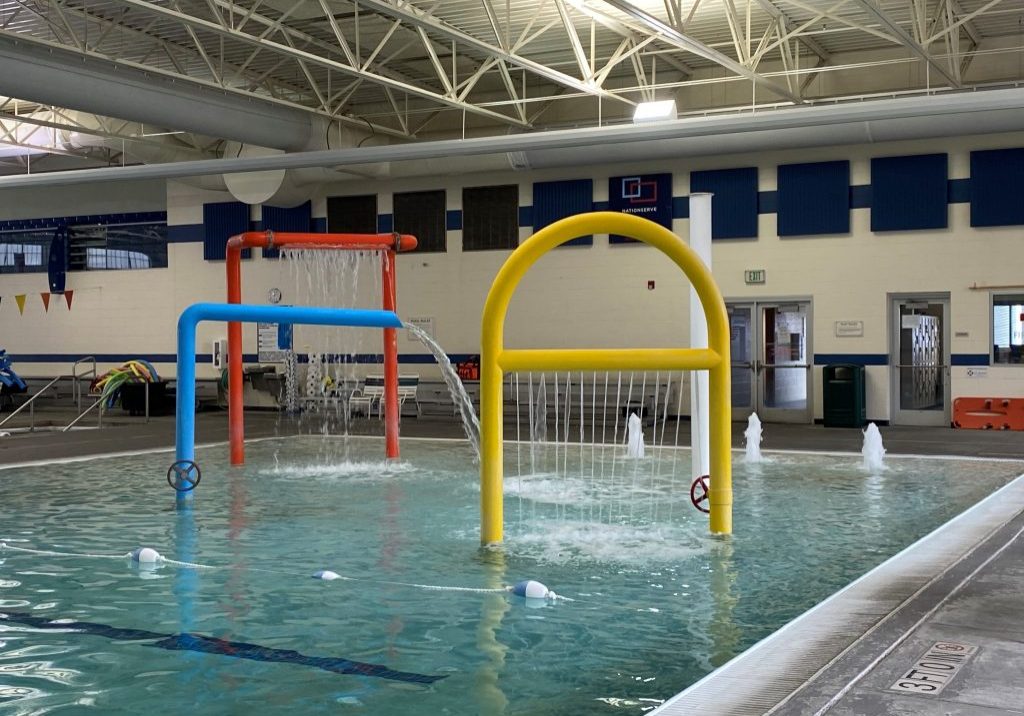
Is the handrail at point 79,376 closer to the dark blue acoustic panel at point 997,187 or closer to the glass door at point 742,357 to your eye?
the glass door at point 742,357

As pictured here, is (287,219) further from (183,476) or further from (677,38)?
(183,476)

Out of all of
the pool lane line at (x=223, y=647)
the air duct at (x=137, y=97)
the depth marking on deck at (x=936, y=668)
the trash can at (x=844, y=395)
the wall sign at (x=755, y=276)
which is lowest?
the pool lane line at (x=223, y=647)

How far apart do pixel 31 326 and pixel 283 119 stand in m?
11.1

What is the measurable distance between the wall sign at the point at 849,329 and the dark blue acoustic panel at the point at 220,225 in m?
11.7

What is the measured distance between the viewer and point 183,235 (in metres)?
22.9

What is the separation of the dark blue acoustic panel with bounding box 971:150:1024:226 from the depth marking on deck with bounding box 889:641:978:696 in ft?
44.9

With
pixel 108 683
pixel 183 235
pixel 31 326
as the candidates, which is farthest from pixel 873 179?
pixel 31 326

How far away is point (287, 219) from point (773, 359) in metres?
9.83

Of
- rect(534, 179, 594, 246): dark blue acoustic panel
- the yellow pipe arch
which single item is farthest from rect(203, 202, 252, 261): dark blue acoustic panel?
the yellow pipe arch

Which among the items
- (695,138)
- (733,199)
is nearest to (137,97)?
(695,138)

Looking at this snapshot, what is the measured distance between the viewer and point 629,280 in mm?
18781

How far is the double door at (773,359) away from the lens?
1784cm

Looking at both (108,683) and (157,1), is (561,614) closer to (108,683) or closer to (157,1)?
(108,683)

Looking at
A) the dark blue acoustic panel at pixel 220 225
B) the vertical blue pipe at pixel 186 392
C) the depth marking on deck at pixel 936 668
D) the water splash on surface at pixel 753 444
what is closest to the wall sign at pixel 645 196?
the water splash on surface at pixel 753 444
